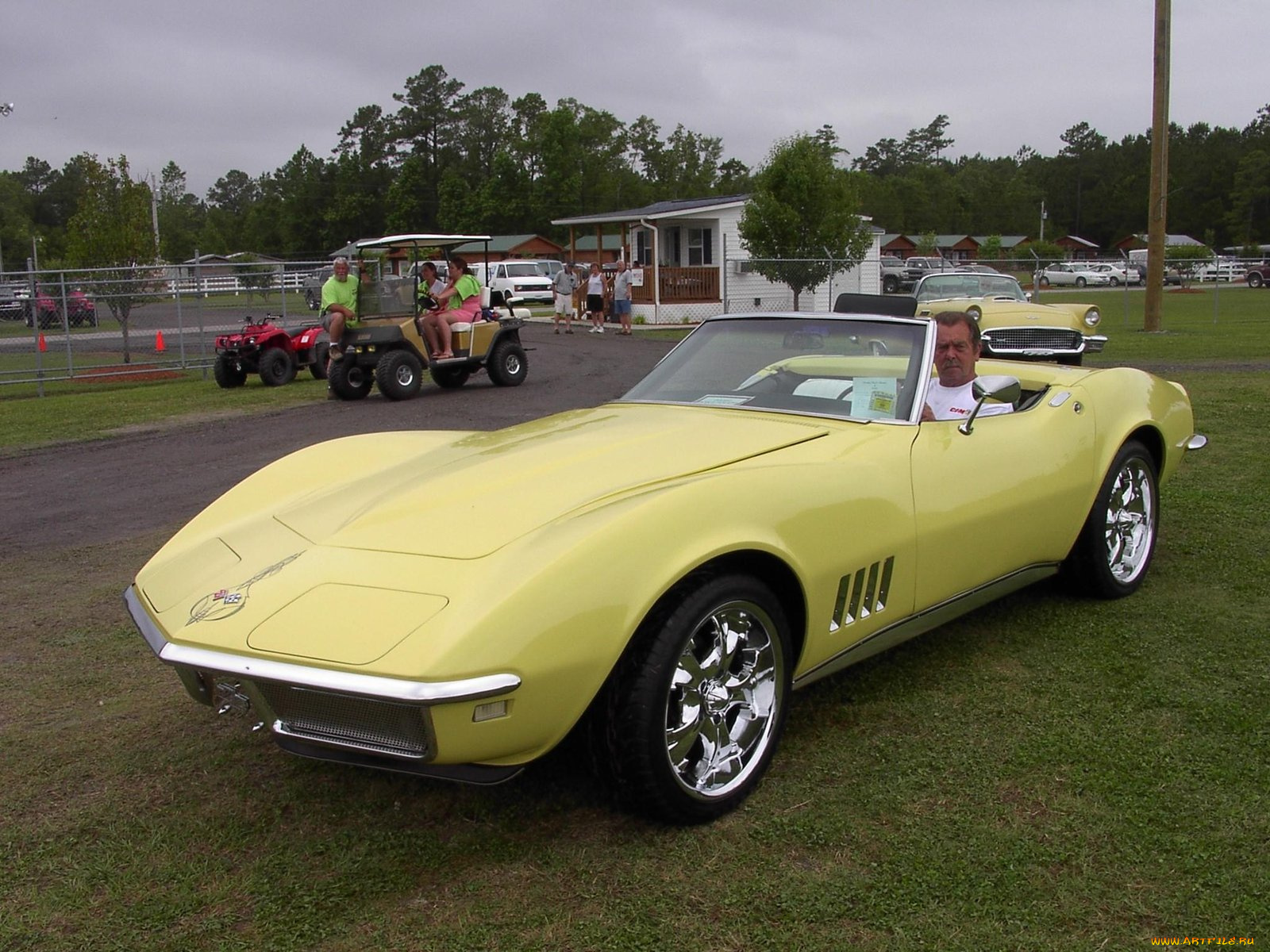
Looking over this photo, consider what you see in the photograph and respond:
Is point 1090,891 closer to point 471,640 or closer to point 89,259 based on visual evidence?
point 471,640

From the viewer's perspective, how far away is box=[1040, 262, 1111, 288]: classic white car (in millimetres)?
56250

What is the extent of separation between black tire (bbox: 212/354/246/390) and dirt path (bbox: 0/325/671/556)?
0.25m

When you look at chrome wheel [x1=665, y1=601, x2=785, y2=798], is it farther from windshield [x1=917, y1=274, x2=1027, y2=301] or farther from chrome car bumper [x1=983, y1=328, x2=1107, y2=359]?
windshield [x1=917, y1=274, x2=1027, y2=301]

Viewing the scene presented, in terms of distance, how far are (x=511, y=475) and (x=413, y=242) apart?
11120 millimetres

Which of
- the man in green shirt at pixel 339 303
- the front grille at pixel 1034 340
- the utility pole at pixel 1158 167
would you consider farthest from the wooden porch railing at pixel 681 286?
the front grille at pixel 1034 340

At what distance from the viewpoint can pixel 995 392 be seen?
4.05m

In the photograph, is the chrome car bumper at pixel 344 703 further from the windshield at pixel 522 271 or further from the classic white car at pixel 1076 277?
the classic white car at pixel 1076 277

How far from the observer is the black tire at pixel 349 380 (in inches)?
542

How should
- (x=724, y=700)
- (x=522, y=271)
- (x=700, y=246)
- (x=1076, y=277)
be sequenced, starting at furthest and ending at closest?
(x=1076, y=277) < (x=522, y=271) < (x=700, y=246) < (x=724, y=700)

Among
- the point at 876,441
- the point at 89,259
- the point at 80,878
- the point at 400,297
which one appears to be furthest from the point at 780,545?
the point at 89,259

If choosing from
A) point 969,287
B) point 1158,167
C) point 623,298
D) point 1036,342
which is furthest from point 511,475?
point 623,298

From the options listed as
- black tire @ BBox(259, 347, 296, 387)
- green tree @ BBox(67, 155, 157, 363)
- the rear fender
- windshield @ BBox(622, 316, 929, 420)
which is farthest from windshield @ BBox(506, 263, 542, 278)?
windshield @ BBox(622, 316, 929, 420)

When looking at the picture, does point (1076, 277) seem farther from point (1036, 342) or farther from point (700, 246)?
point (1036, 342)

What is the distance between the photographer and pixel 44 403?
1487 centimetres
